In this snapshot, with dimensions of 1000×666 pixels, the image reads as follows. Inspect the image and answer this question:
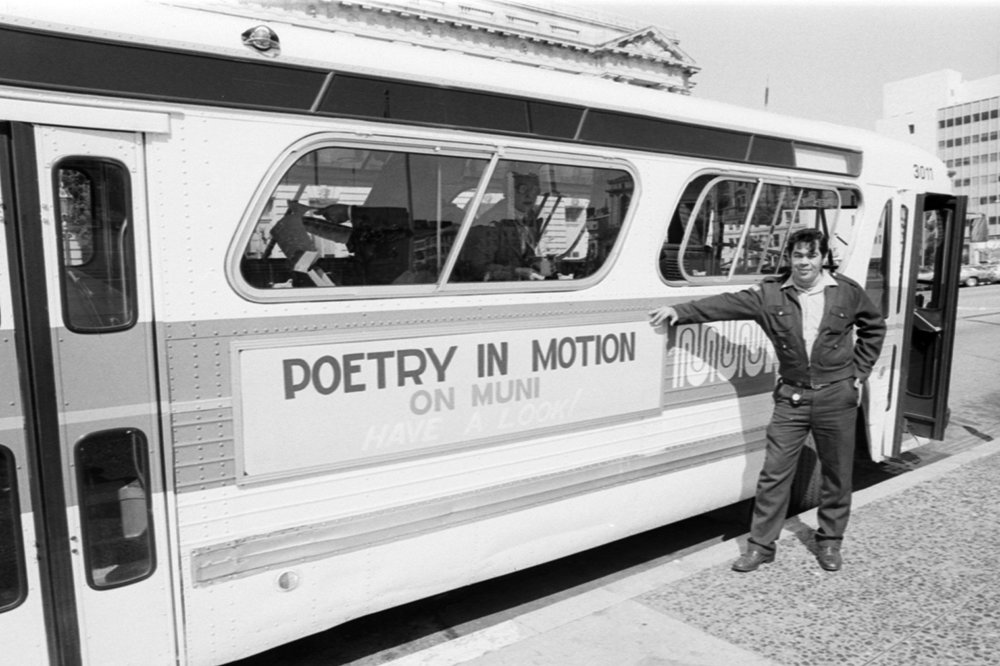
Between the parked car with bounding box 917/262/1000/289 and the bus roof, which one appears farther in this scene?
the parked car with bounding box 917/262/1000/289

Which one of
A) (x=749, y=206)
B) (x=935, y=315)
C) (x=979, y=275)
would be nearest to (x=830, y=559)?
(x=749, y=206)

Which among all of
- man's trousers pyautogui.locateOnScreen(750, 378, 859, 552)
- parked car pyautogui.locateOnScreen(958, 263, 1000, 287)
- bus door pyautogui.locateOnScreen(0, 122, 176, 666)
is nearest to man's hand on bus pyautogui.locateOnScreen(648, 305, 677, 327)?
man's trousers pyautogui.locateOnScreen(750, 378, 859, 552)

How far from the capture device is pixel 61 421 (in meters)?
2.66

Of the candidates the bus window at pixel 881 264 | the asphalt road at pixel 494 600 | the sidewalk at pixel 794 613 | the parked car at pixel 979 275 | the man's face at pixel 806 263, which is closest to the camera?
the sidewalk at pixel 794 613

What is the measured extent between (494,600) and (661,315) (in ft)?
6.30

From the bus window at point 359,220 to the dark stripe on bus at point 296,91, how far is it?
0.19 meters

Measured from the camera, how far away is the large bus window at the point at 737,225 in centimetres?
431

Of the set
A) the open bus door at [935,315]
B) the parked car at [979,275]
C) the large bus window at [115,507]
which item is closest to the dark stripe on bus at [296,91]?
the large bus window at [115,507]

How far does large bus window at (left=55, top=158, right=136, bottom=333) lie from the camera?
2.66 m

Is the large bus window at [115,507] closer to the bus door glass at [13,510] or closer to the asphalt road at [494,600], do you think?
the bus door glass at [13,510]

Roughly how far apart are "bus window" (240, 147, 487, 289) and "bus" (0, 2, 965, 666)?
1 cm

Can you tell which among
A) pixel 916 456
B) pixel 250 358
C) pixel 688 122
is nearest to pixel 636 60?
pixel 916 456

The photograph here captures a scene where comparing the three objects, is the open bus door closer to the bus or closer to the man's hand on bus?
the bus

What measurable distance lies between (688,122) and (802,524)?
263 centimetres
